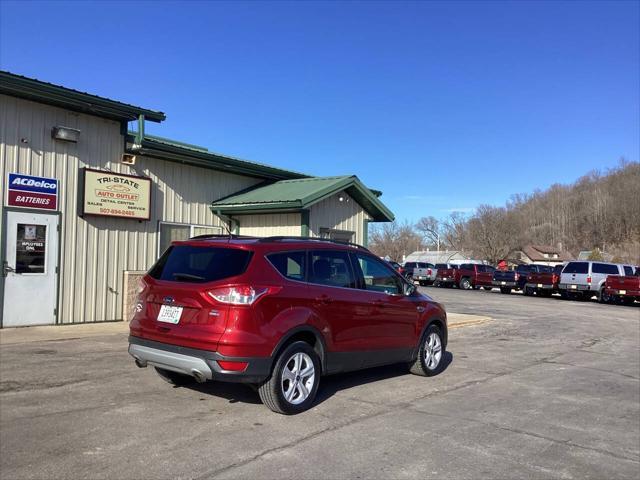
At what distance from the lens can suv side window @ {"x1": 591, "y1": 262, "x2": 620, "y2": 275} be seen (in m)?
29.2

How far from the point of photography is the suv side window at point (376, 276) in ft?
23.3

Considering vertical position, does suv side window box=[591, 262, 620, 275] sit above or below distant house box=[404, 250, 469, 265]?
below

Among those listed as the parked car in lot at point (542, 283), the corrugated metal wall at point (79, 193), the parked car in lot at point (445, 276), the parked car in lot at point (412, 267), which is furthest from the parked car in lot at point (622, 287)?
the corrugated metal wall at point (79, 193)

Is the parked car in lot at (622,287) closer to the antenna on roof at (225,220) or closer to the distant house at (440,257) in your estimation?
the antenna on roof at (225,220)

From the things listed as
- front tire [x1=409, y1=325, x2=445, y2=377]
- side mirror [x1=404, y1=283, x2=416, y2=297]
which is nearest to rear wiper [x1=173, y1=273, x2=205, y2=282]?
side mirror [x1=404, y1=283, x2=416, y2=297]

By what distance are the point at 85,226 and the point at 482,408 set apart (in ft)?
29.1

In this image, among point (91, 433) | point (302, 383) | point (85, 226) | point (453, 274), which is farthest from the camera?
point (453, 274)

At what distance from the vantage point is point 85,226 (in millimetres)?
11672

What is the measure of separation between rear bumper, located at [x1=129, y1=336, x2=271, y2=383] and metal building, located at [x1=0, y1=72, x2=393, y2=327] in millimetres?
6353

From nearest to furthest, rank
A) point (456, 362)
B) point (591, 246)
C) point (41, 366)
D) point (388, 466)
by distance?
point (388, 466) < point (41, 366) < point (456, 362) < point (591, 246)

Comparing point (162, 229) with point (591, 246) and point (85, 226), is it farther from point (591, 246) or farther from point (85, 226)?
point (591, 246)

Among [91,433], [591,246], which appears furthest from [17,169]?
[591,246]

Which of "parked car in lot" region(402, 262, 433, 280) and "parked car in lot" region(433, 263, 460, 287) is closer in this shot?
"parked car in lot" region(433, 263, 460, 287)

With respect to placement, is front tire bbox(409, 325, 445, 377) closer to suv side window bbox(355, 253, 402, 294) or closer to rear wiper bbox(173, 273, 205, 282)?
suv side window bbox(355, 253, 402, 294)
